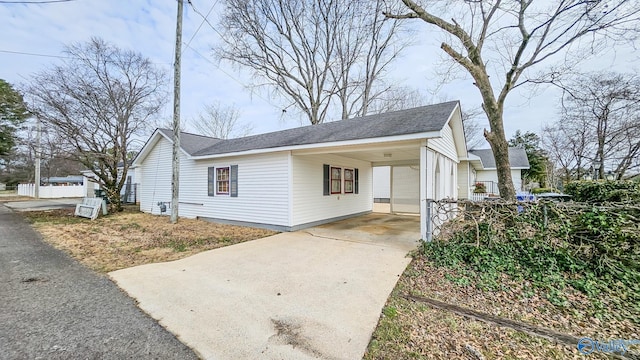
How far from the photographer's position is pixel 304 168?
8555 millimetres

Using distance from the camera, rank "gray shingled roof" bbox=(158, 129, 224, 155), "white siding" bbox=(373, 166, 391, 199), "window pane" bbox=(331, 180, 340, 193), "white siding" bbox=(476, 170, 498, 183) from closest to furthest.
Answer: "window pane" bbox=(331, 180, 340, 193) < "gray shingled roof" bbox=(158, 129, 224, 155) < "white siding" bbox=(373, 166, 391, 199) < "white siding" bbox=(476, 170, 498, 183)

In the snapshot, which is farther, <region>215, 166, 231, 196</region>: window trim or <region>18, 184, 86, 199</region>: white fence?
<region>18, 184, 86, 199</region>: white fence

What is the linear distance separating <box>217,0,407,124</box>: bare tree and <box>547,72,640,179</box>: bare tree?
10756 mm

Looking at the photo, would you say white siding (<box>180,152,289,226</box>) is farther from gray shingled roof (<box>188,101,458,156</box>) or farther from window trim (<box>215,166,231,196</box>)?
gray shingled roof (<box>188,101,458,156</box>)

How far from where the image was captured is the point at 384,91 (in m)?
20.1

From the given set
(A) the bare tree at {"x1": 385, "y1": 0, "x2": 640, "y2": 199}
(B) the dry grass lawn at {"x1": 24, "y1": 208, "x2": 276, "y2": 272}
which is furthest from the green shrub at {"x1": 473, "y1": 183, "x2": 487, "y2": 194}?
(B) the dry grass lawn at {"x1": 24, "y1": 208, "x2": 276, "y2": 272}

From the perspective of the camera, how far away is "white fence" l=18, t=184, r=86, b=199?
2292 centimetres

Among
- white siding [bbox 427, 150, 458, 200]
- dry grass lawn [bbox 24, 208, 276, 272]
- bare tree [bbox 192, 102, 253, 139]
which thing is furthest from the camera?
bare tree [bbox 192, 102, 253, 139]

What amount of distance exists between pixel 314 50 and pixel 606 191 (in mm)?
17657

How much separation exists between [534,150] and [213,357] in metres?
36.4

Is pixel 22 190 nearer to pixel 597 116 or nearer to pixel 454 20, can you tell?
pixel 454 20

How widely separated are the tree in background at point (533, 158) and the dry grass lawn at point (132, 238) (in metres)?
28.3

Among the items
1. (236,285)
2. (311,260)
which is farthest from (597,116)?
(236,285)

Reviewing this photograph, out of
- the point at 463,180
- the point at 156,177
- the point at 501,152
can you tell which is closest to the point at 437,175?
the point at 501,152
